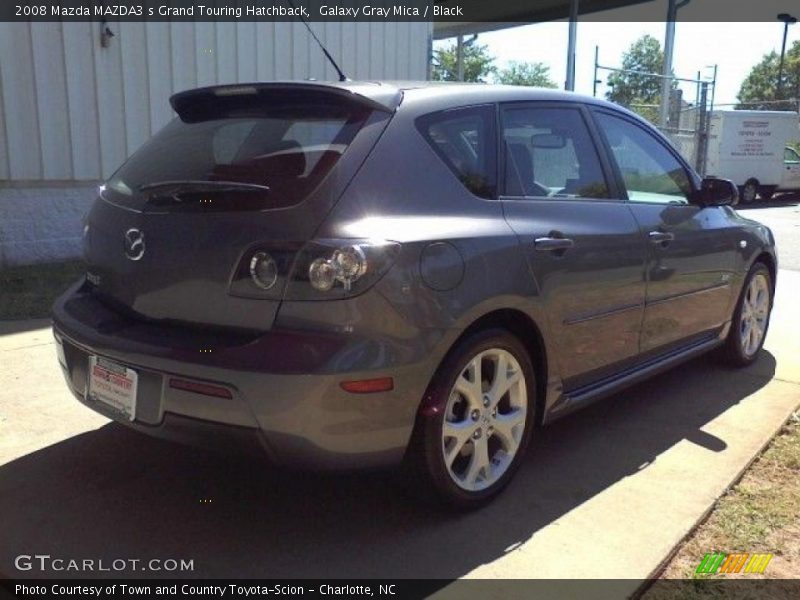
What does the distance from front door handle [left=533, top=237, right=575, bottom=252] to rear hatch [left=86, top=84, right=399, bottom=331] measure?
81 cm

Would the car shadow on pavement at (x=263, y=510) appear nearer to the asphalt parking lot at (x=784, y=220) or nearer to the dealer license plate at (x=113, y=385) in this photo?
the dealer license plate at (x=113, y=385)

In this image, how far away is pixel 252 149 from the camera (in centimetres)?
281

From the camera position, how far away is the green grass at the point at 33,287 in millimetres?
5750

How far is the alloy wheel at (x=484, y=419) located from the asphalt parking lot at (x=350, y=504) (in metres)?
0.17

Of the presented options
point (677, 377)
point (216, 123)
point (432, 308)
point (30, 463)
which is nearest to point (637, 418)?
point (677, 377)

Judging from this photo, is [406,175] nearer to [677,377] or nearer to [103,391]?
[103,391]

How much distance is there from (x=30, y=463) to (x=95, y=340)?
935 mm

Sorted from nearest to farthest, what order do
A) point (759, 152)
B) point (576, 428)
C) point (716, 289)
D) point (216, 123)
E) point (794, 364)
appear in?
point (216, 123) → point (576, 428) → point (716, 289) → point (794, 364) → point (759, 152)

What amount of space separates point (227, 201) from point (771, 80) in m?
67.8

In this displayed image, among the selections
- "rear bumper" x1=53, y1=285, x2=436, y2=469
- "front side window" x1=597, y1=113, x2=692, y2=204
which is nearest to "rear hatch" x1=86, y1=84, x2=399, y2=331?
"rear bumper" x1=53, y1=285, x2=436, y2=469

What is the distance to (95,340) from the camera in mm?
2709

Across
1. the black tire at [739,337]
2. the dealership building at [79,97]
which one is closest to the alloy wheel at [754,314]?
the black tire at [739,337]

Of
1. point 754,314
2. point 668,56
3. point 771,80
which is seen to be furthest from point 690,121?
point 771,80

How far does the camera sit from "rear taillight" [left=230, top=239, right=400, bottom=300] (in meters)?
2.39
